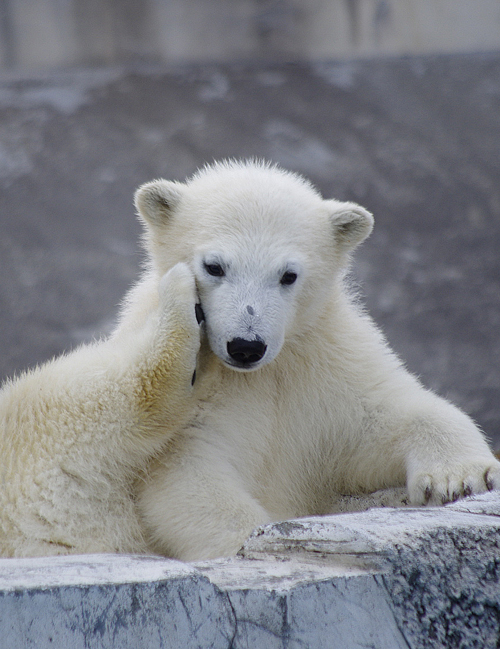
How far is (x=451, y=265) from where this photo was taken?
841cm

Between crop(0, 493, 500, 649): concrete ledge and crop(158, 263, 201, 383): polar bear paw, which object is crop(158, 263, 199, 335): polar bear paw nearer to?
crop(158, 263, 201, 383): polar bear paw

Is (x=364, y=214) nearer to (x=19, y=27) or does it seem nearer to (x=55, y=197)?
(x=55, y=197)

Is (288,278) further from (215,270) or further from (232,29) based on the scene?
(232,29)

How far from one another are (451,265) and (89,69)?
455 centimetres

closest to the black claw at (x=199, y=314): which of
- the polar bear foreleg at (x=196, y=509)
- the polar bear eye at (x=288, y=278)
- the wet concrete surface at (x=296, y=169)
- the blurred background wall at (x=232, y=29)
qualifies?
the polar bear eye at (x=288, y=278)

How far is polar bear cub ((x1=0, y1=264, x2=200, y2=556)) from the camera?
2.51 metres

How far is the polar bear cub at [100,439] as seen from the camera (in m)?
Result: 2.51

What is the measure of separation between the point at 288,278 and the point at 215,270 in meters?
0.26

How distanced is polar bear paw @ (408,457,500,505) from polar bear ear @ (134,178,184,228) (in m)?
1.30

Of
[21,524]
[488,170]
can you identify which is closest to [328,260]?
[21,524]

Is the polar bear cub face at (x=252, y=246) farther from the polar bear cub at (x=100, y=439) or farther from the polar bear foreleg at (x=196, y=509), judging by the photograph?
the polar bear foreleg at (x=196, y=509)

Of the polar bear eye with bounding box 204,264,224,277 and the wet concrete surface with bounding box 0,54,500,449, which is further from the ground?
the wet concrete surface with bounding box 0,54,500,449

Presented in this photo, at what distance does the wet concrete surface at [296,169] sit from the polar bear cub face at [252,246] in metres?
4.77

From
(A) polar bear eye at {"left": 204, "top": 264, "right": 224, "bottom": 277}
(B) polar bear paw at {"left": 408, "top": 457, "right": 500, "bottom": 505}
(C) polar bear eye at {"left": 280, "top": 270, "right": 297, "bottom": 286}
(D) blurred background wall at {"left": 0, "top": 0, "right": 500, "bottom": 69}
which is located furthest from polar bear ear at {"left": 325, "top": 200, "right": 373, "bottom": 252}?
(D) blurred background wall at {"left": 0, "top": 0, "right": 500, "bottom": 69}
